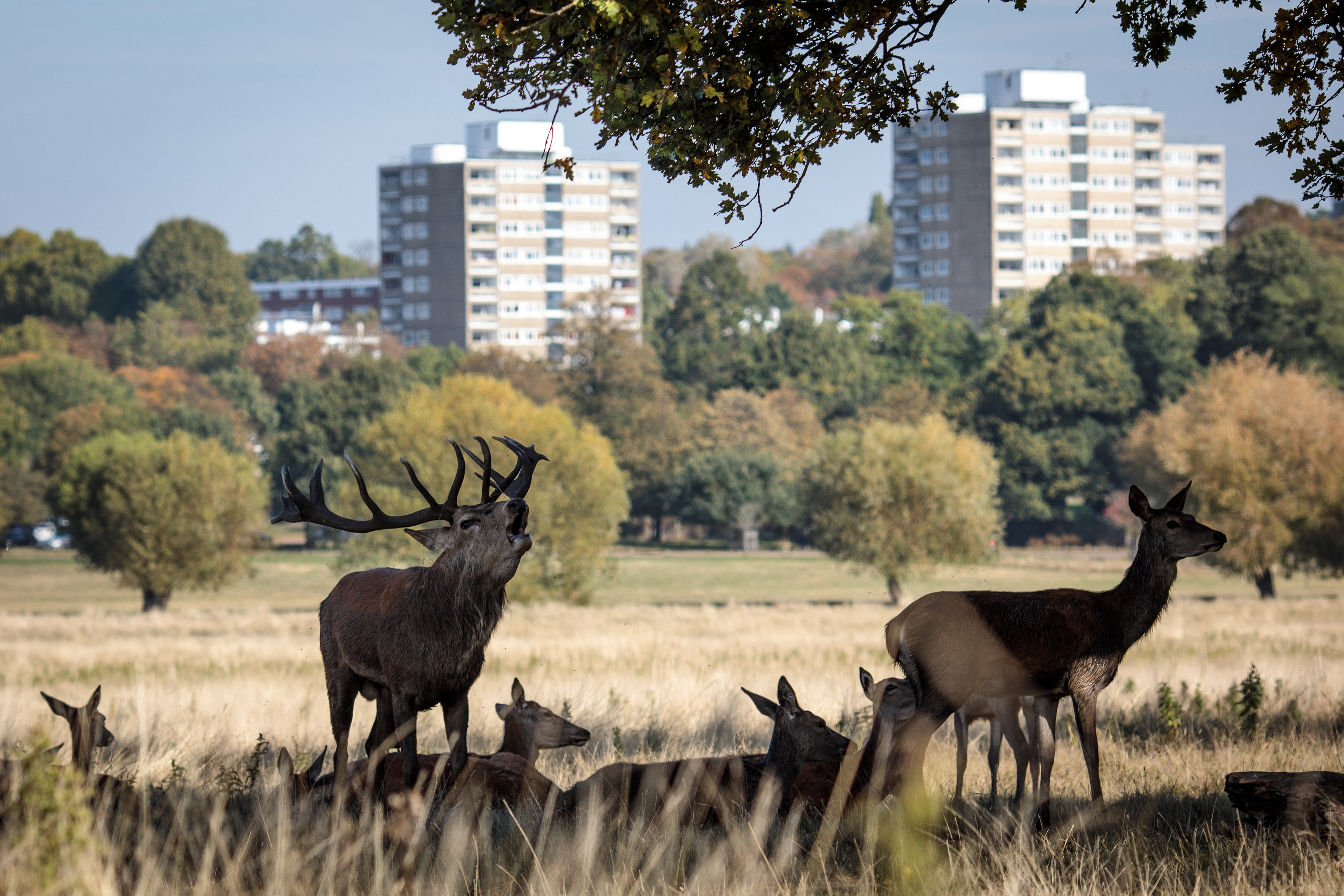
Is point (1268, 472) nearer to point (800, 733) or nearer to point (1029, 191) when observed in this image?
point (800, 733)

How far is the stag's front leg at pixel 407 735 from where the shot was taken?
674cm

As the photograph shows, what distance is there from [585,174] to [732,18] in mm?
148356

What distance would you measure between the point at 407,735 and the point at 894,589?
39.5 m

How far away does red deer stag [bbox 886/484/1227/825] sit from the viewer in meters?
7.28

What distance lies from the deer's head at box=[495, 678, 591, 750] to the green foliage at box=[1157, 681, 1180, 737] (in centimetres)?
515

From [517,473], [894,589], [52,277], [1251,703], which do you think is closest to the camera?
[517,473]

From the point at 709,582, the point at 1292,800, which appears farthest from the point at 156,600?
the point at 1292,800

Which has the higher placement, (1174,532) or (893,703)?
(1174,532)

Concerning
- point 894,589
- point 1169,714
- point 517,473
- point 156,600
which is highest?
point 517,473

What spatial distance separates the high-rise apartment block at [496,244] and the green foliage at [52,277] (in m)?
31.5

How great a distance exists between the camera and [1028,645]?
7328 millimetres

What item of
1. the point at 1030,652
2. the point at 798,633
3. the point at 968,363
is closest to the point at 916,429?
the point at 798,633

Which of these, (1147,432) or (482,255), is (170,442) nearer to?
(1147,432)

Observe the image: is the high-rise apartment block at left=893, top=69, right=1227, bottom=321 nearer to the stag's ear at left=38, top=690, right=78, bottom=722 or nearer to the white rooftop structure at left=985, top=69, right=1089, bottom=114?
the white rooftop structure at left=985, top=69, right=1089, bottom=114
